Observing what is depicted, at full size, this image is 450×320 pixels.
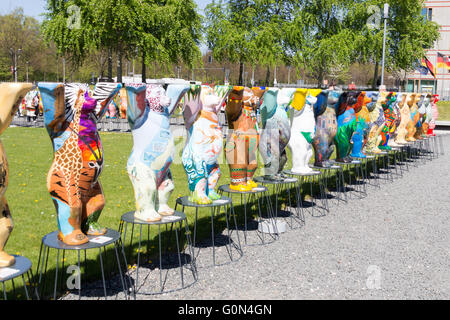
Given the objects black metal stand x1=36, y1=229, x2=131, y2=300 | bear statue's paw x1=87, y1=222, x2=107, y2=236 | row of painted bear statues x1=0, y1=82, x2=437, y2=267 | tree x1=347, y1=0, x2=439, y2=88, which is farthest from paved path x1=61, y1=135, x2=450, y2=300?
tree x1=347, y1=0, x2=439, y2=88

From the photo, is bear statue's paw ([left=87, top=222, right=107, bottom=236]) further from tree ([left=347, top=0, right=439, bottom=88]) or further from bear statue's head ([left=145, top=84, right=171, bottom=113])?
tree ([left=347, top=0, right=439, bottom=88])

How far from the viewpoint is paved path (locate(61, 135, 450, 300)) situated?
13.6ft

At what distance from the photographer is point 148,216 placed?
3.93 m

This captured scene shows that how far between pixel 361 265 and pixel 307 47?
2210 cm

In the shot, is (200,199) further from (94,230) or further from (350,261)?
(350,261)

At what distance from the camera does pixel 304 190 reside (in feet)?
28.3

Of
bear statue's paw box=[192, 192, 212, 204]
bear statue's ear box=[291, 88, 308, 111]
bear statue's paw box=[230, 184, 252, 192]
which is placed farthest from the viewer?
bear statue's ear box=[291, 88, 308, 111]

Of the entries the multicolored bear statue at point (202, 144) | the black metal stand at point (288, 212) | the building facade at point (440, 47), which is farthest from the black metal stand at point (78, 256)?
the building facade at point (440, 47)

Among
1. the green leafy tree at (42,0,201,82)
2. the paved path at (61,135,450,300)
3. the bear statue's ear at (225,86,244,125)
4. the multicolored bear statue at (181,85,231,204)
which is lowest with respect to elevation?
the paved path at (61,135,450,300)

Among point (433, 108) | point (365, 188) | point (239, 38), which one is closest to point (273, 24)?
point (239, 38)

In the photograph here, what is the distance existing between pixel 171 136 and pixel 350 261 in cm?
254

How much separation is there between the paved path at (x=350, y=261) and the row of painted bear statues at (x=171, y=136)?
84 centimetres

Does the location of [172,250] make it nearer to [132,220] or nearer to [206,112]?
[132,220]

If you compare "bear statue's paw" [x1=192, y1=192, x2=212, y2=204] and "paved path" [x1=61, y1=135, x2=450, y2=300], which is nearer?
"paved path" [x1=61, y1=135, x2=450, y2=300]
